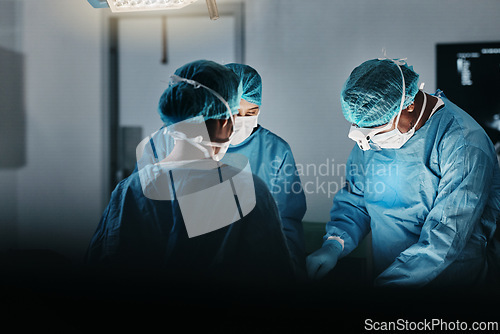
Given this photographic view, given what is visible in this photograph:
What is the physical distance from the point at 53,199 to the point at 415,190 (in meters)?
2.34

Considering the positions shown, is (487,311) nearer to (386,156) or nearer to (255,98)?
(386,156)

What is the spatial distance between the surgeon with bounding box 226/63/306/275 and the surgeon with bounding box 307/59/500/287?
164 millimetres

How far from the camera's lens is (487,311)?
24.8 inches

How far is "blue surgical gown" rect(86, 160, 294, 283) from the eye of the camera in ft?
2.56

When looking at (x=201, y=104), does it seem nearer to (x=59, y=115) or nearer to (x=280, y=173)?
(x=280, y=173)

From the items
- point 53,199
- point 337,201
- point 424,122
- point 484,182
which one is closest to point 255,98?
point 337,201

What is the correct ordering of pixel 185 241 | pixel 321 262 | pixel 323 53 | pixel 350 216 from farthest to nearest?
1. pixel 323 53
2. pixel 350 216
3. pixel 321 262
4. pixel 185 241

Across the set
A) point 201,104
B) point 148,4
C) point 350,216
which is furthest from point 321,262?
point 148,4

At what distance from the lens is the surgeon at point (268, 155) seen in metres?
1.37

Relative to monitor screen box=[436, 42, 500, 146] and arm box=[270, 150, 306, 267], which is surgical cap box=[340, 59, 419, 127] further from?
monitor screen box=[436, 42, 500, 146]

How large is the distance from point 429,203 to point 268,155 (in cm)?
65

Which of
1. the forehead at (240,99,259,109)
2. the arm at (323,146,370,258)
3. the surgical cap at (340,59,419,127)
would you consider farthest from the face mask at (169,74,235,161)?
the arm at (323,146,370,258)

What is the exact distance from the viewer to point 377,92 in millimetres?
1095

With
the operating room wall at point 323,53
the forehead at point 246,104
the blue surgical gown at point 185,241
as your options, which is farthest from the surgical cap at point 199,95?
the operating room wall at point 323,53
